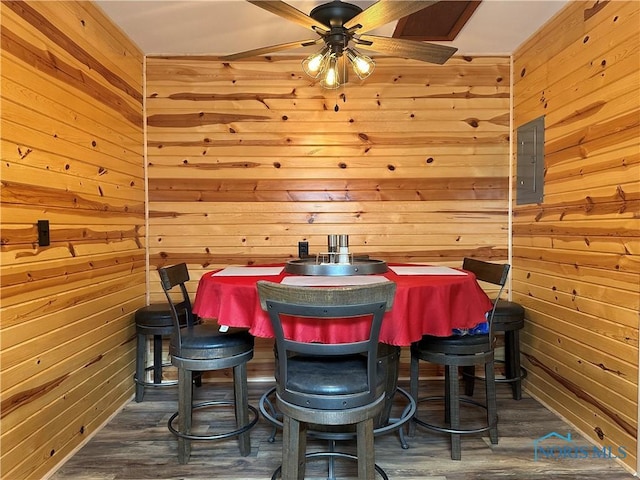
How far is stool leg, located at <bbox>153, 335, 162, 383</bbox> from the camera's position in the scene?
9.10 ft

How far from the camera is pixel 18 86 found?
1709 millimetres

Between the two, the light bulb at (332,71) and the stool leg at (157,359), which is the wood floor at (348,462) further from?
the light bulb at (332,71)

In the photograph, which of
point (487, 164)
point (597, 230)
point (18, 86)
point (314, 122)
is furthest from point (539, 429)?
point (18, 86)

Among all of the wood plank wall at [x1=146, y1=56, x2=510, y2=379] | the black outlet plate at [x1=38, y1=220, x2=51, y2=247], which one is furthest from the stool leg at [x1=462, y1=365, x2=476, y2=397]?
the black outlet plate at [x1=38, y1=220, x2=51, y2=247]

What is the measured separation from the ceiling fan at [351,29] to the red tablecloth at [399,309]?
3.92 feet

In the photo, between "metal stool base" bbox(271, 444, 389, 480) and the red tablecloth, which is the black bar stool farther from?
"metal stool base" bbox(271, 444, 389, 480)

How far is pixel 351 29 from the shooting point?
1854 mm

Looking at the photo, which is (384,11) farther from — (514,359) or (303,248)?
(514,359)

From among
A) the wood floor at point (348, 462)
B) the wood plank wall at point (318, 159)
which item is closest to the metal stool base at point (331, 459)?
the wood floor at point (348, 462)

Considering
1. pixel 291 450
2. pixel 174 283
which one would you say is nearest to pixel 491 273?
pixel 291 450

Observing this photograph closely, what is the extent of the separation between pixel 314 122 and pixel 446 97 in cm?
109

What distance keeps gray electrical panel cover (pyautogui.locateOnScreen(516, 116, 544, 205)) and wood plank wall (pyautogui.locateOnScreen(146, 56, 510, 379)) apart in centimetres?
16

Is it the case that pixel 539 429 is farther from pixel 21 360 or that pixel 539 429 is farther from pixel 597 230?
pixel 21 360

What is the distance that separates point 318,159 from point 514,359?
207cm
